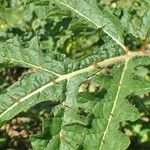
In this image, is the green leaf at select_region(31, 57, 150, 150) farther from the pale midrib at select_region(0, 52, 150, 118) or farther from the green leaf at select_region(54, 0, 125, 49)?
the green leaf at select_region(54, 0, 125, 49)

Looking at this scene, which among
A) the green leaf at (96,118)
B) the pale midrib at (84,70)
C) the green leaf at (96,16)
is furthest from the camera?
the green leaf at (96,16)

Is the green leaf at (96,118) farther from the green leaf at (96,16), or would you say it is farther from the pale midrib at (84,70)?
the green leaf at (96,16)

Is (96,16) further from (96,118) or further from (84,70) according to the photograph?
(96,118)

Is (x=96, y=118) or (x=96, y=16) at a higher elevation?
(x=96, y=16)

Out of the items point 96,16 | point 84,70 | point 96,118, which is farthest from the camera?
point 96,16

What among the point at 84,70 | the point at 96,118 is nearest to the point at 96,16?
the point at 84,70

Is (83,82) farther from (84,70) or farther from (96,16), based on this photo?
(96,16)

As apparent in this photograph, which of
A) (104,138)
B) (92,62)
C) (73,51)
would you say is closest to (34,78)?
(92,62)

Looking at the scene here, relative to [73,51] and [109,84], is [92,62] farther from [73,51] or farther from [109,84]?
[73,51]

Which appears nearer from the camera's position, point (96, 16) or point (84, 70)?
point (84, 70)

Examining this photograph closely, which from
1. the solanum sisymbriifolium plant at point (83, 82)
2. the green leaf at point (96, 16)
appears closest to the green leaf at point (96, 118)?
the solanum sisymbriifolium plant at point (83, 82)

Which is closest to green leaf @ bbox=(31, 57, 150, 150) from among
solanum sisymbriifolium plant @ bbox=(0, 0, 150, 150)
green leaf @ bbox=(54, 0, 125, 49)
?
solanum sisymbriifolium plant @ bbox=(0, 0, 150, 150)

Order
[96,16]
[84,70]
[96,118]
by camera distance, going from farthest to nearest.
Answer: [96,16], [84,70], [96,118]
